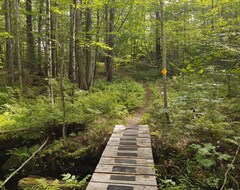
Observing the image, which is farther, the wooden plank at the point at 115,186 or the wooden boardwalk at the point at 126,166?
the wooden boardwalk at the point at 126,166

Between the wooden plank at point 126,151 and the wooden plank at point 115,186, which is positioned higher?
the wooden plank at point 126,151

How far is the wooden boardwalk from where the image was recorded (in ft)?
11.4

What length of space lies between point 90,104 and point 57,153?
3.42 meters

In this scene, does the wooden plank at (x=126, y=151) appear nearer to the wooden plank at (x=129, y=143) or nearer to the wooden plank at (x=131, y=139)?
the wooden plank at (x=129, y=143)

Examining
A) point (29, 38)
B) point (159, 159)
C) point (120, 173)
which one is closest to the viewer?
point (120, 173)

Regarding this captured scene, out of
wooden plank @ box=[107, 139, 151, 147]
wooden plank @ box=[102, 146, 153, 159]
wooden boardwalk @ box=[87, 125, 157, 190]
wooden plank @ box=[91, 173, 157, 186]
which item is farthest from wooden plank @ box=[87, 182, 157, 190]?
wooden plank @ box=[107, 139, 151, 147]

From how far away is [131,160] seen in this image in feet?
14.6

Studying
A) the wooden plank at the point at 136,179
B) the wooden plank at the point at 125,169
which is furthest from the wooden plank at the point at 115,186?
the wooden plank at the point at 125,169

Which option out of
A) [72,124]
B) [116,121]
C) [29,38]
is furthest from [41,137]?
[29,38]

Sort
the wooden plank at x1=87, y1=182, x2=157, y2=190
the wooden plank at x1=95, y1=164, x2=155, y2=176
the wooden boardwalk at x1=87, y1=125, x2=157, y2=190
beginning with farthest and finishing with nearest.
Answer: the wooden plank at x1=95, y1=164, x2=155, y2=176, the wooden boardwalk at x1=87, y1=125, x2=157, y2=190, the wooden plank at x1=87, y1=182, x2=157, y2=190

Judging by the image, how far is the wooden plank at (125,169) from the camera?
391cm

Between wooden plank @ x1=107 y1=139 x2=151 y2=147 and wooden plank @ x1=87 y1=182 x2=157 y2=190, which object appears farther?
wooden plank @ x1=107 y1=139 x2=151 y2=147

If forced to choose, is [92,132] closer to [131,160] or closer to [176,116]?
[131,160]

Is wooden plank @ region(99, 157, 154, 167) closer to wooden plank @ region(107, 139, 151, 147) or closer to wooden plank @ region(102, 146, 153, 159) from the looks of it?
wooden plank @ region(102, 146, 153, 159)
